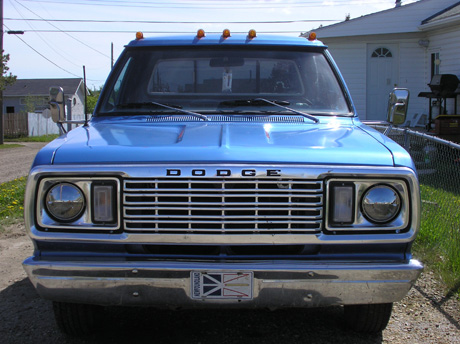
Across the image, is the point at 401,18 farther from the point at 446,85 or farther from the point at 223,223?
the point at 223,223

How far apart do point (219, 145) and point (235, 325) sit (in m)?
1.45

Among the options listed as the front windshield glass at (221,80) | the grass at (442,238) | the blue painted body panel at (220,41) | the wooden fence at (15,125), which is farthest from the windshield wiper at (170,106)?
the wooden fence at (15,125)

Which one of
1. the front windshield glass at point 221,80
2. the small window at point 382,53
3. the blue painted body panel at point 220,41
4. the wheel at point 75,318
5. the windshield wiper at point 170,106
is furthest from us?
the small window at point 382,53

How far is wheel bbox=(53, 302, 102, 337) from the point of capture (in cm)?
328

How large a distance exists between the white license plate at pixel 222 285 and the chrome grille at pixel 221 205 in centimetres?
22

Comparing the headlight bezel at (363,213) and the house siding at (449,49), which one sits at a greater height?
the house siding at (449,49)

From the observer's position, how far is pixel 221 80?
414 cm

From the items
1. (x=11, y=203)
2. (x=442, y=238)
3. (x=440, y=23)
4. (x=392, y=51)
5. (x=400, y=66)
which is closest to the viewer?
(x=442, y=238)

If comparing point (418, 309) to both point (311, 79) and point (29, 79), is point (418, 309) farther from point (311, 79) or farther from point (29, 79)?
point (29, 79)

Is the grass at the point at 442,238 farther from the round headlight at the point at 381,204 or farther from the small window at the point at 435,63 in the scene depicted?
the small window at the point at 435,63

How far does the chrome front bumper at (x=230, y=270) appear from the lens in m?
2.72

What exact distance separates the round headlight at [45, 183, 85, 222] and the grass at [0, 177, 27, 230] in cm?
411

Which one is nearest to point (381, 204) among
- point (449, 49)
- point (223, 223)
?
point (223, 223)

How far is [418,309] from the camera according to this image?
4066 millimetres
